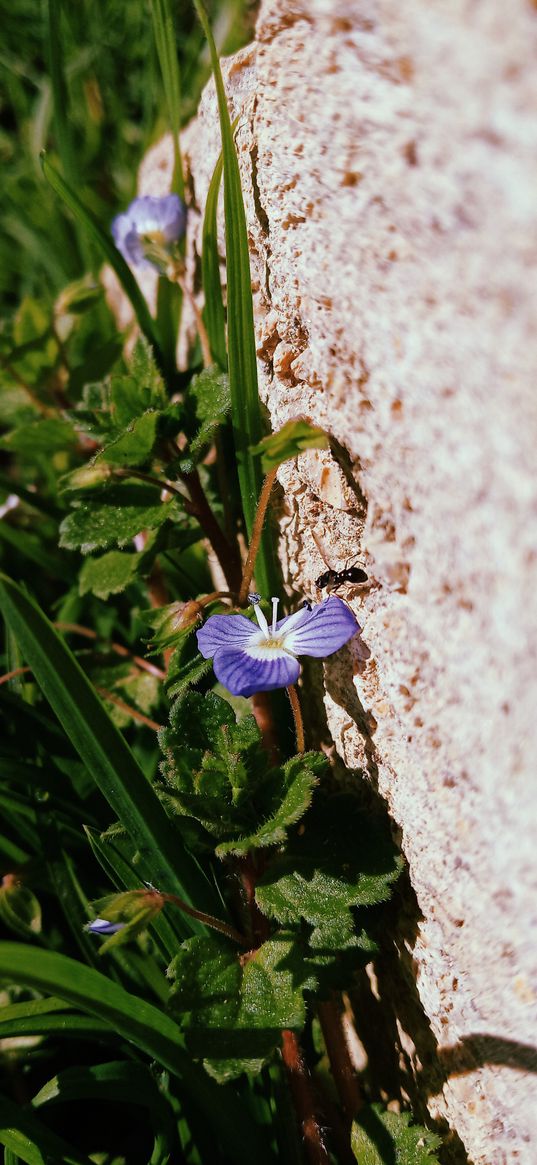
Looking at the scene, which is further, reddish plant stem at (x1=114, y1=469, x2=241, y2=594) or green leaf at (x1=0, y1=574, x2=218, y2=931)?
reddish plant stem at (x1=114, y1=469, x2=241, y2=594)

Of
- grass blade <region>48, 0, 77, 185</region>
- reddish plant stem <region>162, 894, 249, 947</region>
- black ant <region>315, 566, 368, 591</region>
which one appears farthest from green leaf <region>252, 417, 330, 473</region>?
grass blade <region>48, 0, 77, 185</region>

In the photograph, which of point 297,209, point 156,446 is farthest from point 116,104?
point 297,209

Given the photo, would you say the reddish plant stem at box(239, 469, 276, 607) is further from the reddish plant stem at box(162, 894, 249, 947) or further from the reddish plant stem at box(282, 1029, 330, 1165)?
the reddish plant stem at box(282, 1029, 330, 1165)

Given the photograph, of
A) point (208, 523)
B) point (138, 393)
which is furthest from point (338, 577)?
point (138, 393)

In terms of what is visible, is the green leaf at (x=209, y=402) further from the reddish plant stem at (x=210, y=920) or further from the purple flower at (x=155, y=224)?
the reddish plant stem at (x=210, y=920)

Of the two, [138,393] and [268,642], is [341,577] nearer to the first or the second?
[268,642]
